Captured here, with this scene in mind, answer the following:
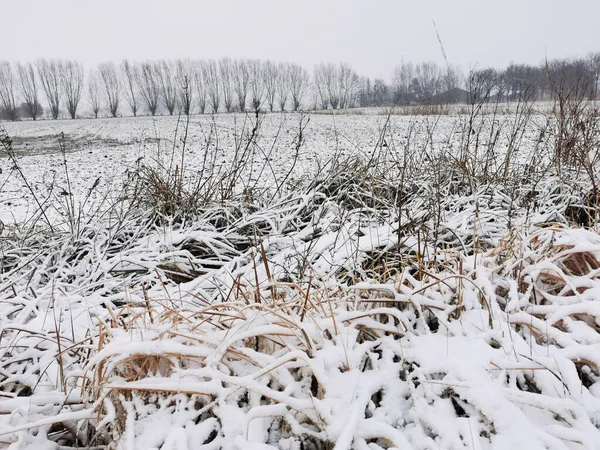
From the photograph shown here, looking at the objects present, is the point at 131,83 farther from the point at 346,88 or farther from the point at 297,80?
the point at 346,88

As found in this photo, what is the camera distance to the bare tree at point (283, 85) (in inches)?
1853

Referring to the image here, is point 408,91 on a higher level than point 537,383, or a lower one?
higher

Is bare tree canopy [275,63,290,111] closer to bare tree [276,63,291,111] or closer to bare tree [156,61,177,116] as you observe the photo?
bare tree [276,63,291,111]

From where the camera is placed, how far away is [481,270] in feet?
5.31

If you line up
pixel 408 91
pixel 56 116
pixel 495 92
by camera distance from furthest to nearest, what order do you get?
pixel 56 116, pixel 408 91, pixel 495 92

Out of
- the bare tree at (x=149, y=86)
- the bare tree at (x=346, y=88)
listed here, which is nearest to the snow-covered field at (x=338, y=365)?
the bare tree at (x=346, y=88)

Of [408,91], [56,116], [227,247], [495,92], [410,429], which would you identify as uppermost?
[56,116]

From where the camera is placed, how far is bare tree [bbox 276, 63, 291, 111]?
4706 cm

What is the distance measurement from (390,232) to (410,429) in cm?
146

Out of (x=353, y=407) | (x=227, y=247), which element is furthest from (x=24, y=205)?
(x=353, y=407)

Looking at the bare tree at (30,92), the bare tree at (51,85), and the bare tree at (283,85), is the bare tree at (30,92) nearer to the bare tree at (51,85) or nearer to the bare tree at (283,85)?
the bare tree at (51,85)

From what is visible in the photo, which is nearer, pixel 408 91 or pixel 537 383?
pixel 537 383

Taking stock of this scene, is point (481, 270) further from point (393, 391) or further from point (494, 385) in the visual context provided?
point (393, 391)

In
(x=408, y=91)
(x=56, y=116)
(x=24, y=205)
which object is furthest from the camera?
(x=56, y=116)
